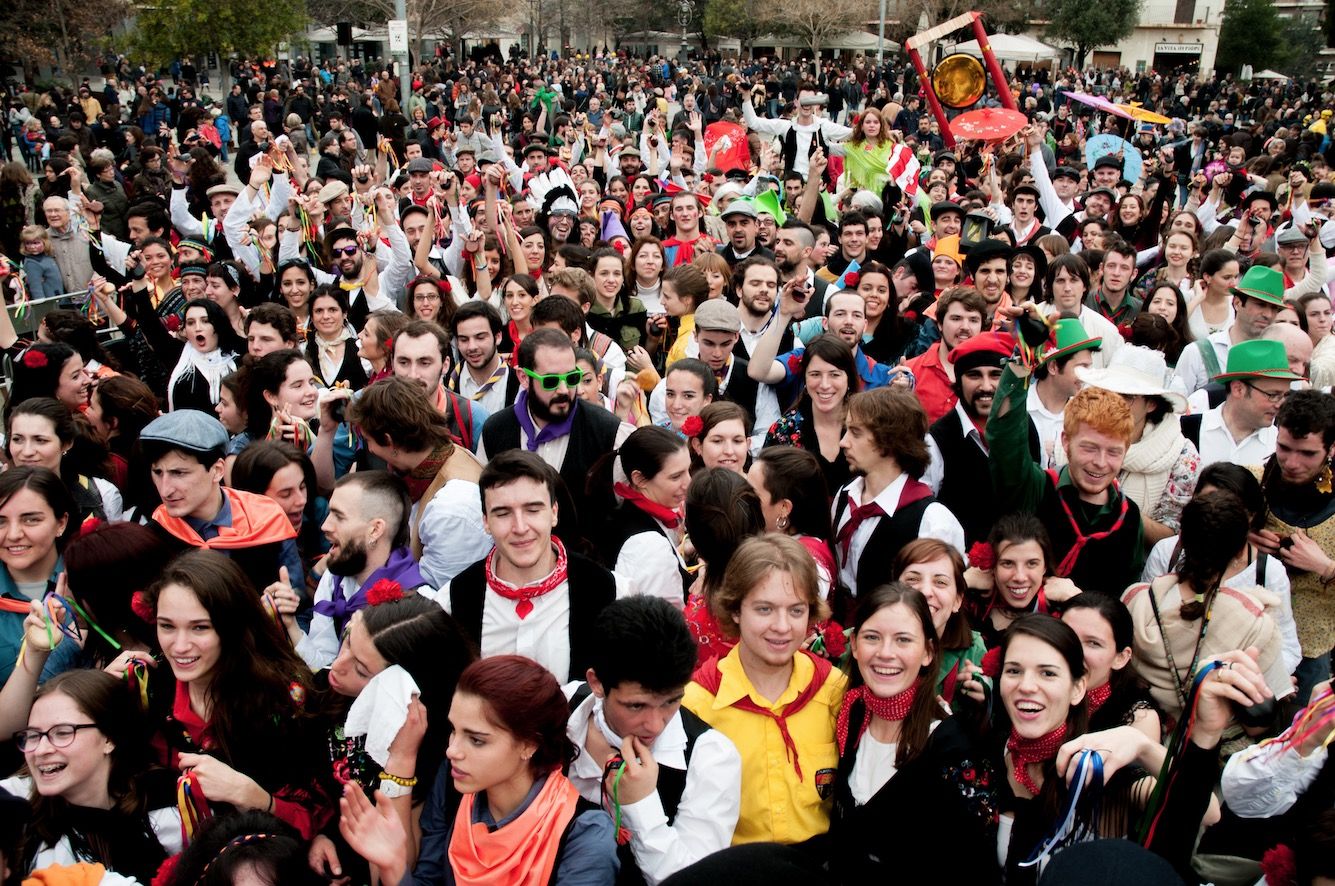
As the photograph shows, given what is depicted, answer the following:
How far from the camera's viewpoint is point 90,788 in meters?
2.89

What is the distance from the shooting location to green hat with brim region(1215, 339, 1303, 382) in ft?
14.4

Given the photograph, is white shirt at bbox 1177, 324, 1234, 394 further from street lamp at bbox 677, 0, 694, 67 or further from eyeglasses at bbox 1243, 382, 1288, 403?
Result: street lamp at bbox 677, 0, 694, 67

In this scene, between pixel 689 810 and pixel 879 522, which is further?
pixel 879 522

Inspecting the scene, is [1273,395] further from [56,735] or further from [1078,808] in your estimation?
[56,735]

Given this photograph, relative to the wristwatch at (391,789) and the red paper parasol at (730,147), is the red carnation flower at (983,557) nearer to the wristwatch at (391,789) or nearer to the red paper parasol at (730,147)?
the wristwatch at (391,789)

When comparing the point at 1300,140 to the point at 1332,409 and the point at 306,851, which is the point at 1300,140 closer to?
the point at 1332,409

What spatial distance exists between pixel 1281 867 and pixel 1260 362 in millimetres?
2785

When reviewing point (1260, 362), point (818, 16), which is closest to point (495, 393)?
point (1260, 362)

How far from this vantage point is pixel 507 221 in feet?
24.4

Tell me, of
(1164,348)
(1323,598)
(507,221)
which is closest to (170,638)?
(1323,598)

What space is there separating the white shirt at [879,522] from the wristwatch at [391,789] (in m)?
1.91

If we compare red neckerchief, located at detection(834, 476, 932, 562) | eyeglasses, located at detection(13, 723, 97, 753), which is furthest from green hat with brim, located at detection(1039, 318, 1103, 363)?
eyeglasses, located at detection(13, 723, 97, 753)

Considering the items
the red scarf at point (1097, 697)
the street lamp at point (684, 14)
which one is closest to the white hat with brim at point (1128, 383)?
the red scarf at point (1097, 697)

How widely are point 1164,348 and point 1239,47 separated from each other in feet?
167
